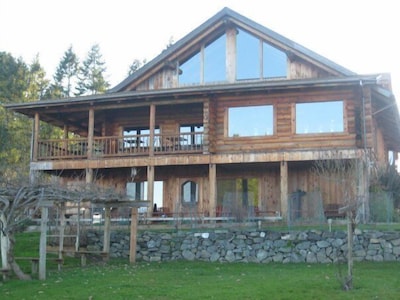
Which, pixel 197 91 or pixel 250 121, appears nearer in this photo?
pixel 197 91

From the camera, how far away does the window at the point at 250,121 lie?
26047 millimetres

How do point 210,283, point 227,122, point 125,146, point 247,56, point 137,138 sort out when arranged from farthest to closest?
point 125,146 < point 137,138 < point 247,56 < point 227,122 < point 210,283

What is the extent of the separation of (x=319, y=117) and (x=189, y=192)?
722 centimetres

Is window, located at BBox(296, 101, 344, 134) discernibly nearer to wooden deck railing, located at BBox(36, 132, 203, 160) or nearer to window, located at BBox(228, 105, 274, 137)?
window, located at BBox(228, 105, 274, 137)

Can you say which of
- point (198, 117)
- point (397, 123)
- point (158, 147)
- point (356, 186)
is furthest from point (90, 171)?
point (397, 123)

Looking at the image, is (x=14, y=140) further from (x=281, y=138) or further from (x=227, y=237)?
(x=227, y=237)

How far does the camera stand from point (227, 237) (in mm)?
20219

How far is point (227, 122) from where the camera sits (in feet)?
86.8

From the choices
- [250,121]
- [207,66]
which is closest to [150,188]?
[250,121]

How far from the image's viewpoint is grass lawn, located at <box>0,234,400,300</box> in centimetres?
1252

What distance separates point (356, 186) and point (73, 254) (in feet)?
33.2

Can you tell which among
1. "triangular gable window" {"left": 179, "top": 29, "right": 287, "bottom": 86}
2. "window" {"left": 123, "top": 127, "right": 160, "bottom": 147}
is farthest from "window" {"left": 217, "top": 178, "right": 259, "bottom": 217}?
"triangular gable window" {"left": 179, "top": 29, "right": 287, "bottom": 86}

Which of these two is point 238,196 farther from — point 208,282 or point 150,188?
point 208,282

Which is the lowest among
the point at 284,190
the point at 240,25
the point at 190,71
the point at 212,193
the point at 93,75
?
the point at 212,193
